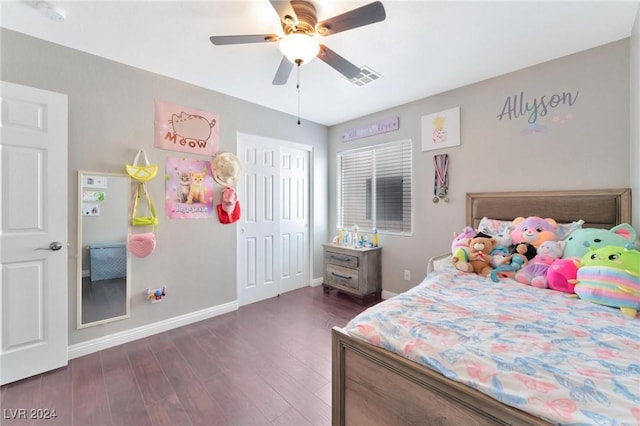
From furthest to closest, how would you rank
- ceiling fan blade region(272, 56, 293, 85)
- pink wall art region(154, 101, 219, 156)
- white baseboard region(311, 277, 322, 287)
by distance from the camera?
1. white baseboard region(311, 277, 322, 287)
2. pink wall art region(154, 101, 219, 156)
3. ceiling fan blade region(272, 56, 293, 85)

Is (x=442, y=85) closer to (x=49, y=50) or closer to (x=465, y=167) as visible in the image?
(x=465, y=167)

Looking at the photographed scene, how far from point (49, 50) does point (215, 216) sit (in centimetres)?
194

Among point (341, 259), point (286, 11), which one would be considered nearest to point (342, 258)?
point (341, 259)

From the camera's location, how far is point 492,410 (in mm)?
829

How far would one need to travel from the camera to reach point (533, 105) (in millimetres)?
2469

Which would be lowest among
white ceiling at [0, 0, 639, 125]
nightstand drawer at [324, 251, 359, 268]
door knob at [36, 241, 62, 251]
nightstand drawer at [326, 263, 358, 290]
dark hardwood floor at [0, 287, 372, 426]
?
dark hardwood floor at [0, 287, 372, 426]

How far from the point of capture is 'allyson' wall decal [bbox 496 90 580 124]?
2.32 m

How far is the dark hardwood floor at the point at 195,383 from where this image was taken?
160 cm

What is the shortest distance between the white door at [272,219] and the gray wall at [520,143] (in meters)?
1.36

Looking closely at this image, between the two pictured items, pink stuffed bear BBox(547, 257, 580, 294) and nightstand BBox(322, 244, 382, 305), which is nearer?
pink stuffed bear BBox(547, 257, 580, 294)

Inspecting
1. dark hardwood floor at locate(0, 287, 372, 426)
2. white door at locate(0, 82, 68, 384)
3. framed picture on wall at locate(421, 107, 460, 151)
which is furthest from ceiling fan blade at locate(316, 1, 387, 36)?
dark hardwood floor at locate(0, 287, 372, 426)

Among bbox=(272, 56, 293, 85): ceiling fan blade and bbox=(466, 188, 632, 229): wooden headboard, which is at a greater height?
bbox=(272, 56, 293, 85): ceiling fan blade

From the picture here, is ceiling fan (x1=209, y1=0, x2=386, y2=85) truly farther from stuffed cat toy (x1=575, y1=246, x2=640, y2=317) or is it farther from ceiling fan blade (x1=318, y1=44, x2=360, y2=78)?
stuffed cat toy (x1=575, y1=246, x2=640, y2=317)

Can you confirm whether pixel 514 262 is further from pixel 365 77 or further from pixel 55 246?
pixel 55 246
